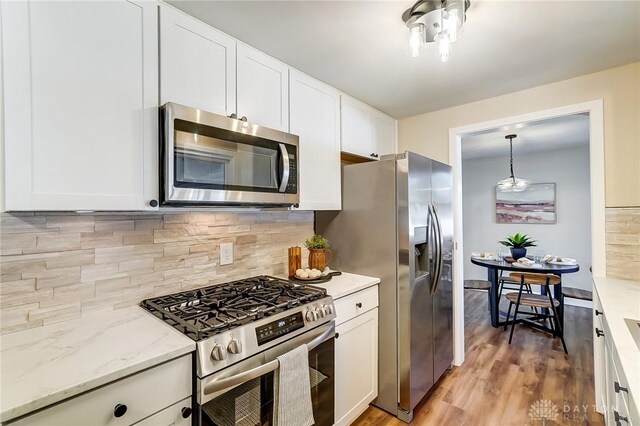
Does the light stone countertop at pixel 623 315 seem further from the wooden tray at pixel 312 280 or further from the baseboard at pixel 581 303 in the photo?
the baseboard at pixel 581 303

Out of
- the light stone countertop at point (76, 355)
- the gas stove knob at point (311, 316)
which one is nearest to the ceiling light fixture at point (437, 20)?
the gas stove knob at point (311, 316)

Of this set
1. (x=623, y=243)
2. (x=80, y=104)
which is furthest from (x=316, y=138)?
(x=623, y=243)

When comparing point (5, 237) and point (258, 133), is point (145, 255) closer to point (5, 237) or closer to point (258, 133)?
point (5, 237)

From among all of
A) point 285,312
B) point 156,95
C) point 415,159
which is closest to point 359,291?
point 285,312

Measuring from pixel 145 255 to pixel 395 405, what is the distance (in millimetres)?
1857

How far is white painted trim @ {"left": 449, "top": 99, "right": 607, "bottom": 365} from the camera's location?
204 cm

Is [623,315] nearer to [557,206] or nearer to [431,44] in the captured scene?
[431,44]

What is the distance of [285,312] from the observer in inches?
56.1

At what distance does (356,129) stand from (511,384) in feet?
7.85

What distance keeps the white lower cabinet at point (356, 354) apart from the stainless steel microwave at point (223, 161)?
778 mm

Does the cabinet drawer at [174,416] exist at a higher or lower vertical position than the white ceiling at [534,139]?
lower

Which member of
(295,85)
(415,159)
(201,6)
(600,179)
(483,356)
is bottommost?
(483,356)

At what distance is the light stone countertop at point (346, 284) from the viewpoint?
180 centimetres

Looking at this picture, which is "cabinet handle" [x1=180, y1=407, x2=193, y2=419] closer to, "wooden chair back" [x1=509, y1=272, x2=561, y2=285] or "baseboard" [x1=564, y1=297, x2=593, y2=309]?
"wooden chair back" [x1=509, y1=272, x2=561, y2=285]
